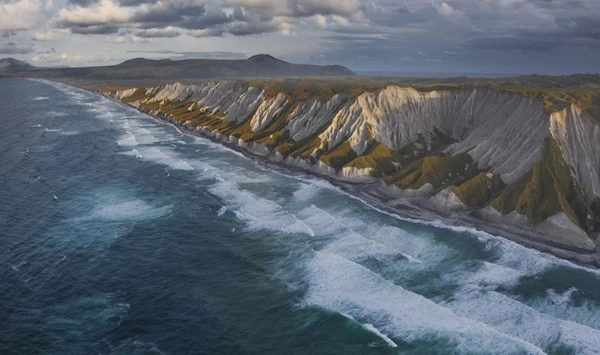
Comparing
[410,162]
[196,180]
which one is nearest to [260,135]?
[196,180]

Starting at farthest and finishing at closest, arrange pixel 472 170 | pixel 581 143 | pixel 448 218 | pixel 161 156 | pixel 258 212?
pixel 161 156
pixel 472 170
pixel 581 143
pixel 258 212
pixel 448 218

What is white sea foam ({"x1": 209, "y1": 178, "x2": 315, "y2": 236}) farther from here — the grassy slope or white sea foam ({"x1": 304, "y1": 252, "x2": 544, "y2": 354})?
the grassy slope

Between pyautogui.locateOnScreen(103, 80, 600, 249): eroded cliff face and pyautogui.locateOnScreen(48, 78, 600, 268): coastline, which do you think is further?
pyautogui.locateOnScreen(103, 80, 600, 249): eroded cliff face

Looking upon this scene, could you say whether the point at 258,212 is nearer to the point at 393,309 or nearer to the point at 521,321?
the point at 393,309

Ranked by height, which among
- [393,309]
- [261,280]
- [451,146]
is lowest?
[393,309]

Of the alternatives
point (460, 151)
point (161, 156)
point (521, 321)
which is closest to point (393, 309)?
point (521, 321)

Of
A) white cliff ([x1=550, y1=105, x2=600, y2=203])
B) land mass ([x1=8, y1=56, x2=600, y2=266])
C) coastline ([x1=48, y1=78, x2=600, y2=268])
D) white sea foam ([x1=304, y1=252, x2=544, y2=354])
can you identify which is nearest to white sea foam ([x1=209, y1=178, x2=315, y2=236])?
white sea foam ([x1=304, y1=252, x2=544, y2=354])
